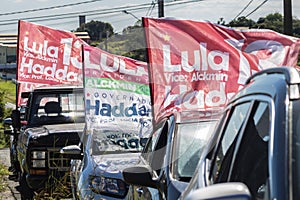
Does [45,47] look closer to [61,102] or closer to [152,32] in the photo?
[61,102]

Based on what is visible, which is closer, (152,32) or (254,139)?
(254,139)

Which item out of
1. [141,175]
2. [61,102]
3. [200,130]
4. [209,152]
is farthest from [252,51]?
[61,102]

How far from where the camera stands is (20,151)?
44.0 feet

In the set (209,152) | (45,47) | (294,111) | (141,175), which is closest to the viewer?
(294,111)

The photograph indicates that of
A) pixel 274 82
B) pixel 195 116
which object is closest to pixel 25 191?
pixel 195 116

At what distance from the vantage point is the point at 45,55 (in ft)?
55.4

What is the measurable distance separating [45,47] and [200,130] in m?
11.2

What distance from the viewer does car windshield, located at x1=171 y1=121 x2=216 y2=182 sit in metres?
5.60

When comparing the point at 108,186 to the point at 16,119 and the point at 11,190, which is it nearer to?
the point at 11,190

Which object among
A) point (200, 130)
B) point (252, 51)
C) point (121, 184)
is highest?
point (252, 51)

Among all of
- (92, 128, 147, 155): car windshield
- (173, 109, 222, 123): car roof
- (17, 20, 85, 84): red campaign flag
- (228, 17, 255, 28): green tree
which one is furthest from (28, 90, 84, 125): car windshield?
(173, 109, 222, 123): car roof

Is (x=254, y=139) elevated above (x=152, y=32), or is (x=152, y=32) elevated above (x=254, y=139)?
(x=152, y=32)

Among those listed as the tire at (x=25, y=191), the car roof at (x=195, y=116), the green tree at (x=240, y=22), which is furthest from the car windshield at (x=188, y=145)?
the green tree at (x=240, y=22)

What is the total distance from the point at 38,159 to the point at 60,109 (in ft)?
5.24
